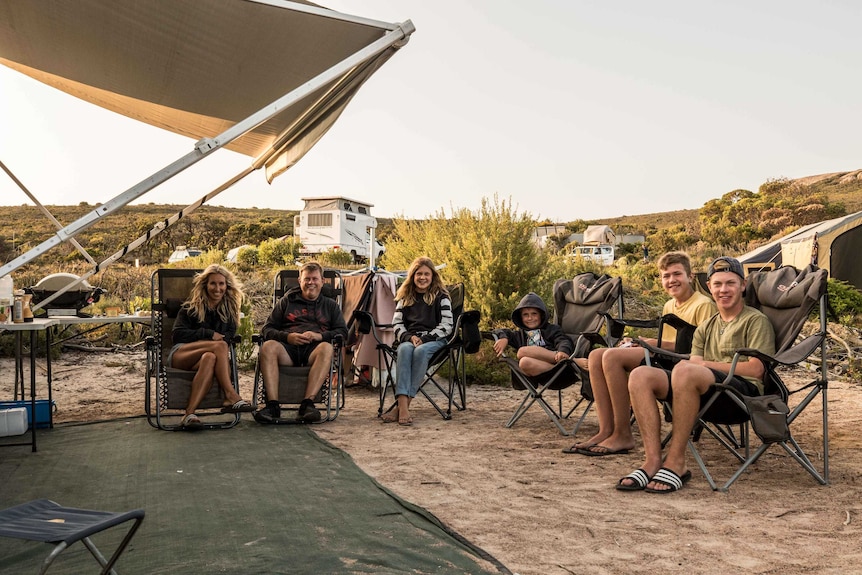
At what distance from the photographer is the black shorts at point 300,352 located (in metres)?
4.71

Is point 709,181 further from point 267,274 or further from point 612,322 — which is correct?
point 612,322

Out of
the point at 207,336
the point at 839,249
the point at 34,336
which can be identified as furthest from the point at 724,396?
the point at 839,249

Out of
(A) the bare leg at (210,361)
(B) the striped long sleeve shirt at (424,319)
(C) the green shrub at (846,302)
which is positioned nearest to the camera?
(A) the bare leg at (210,361)

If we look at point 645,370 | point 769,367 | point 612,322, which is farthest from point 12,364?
point 769,367

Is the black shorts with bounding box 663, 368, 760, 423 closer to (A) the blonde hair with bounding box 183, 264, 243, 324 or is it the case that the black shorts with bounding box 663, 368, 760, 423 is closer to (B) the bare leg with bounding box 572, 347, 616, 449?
(B) the bare leg with bounding box 572, 347, 616, 449

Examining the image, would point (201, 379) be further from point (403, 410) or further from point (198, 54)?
point (198, 54)

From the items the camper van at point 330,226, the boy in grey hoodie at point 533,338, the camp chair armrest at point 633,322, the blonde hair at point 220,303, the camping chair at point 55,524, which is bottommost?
the camping chair at point 55,524

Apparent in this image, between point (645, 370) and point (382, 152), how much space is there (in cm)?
780

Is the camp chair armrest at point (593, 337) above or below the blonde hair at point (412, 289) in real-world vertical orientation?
below

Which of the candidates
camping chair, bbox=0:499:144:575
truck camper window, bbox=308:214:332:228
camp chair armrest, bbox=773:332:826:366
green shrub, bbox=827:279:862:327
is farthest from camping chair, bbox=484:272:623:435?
truck camper window, bbox=308:214:332:228

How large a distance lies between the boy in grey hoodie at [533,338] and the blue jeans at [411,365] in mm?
466

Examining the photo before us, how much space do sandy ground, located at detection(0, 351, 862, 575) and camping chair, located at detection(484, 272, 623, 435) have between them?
0.21 m

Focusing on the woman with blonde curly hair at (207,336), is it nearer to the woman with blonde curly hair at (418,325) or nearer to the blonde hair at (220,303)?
the blonde hair at (220,303)

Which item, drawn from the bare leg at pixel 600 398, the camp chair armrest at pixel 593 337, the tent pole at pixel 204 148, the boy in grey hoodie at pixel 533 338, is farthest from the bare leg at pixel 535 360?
the tent pole at pixel 204 148
